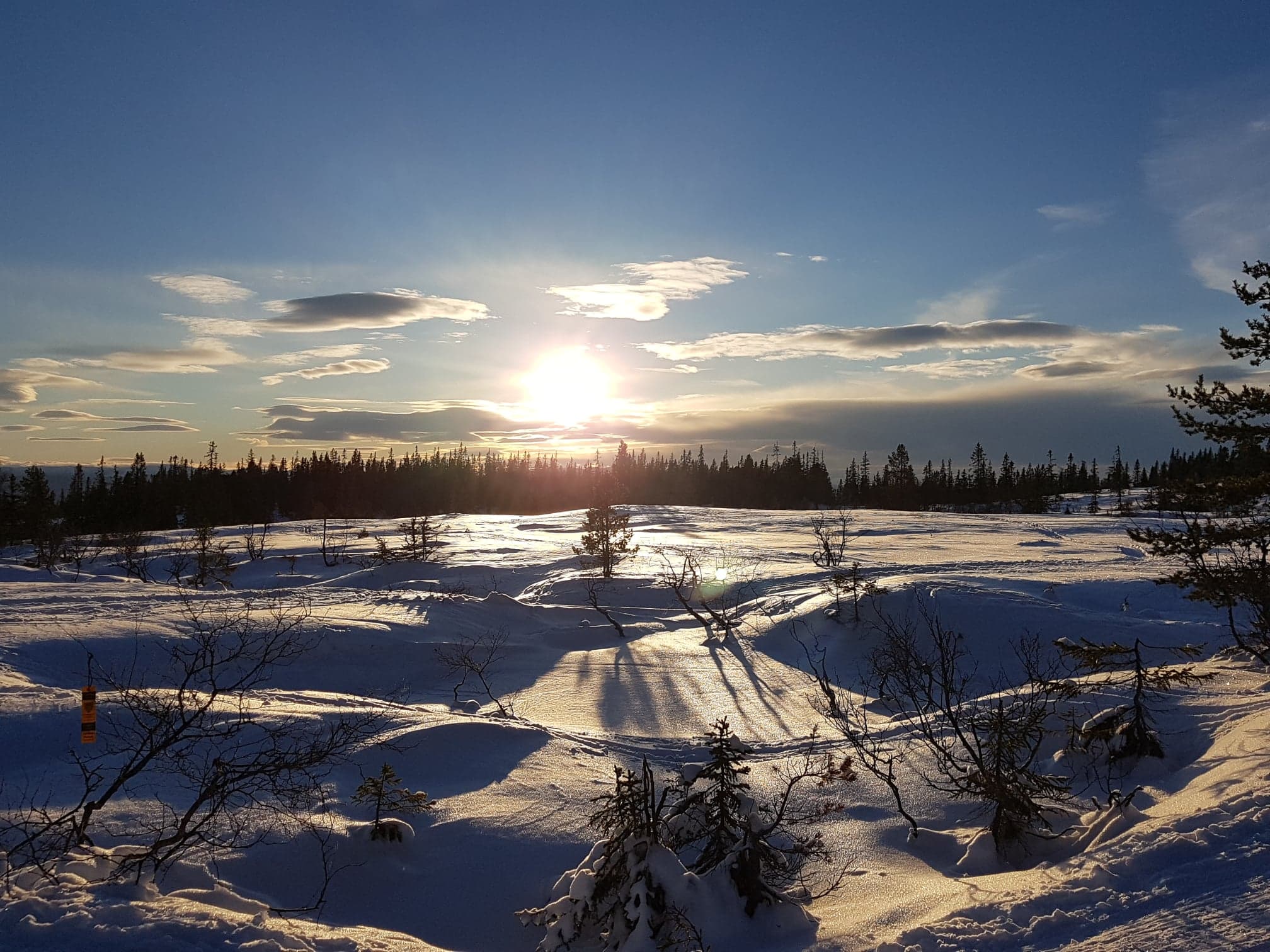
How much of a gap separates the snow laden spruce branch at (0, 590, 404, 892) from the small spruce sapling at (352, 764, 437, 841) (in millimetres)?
407

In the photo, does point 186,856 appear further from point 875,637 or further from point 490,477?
point 490,477

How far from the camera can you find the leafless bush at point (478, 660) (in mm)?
13750

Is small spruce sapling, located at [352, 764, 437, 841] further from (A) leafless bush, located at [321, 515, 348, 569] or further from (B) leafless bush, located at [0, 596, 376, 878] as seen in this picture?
(A) leafless bush, located at [321, 515, 348, 569]

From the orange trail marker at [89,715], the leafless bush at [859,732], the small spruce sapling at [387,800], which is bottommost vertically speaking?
the leafless bush at [859,732]

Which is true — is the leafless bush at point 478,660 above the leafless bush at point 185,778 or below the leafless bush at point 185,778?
below

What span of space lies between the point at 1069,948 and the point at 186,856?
619 cm

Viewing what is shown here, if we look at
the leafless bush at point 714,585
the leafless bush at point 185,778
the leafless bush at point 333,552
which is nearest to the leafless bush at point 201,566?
the leafless bush at point 333,552

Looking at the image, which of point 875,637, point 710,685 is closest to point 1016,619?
point 875,637

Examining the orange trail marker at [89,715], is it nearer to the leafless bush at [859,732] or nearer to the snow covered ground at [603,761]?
the snow covered ground at [603,761]

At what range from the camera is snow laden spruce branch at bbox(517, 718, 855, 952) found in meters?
5.25

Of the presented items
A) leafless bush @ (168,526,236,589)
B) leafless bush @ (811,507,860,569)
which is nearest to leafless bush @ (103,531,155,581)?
leafless bush @ (168,526,236,589)

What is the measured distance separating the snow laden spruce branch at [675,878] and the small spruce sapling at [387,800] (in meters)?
1.77

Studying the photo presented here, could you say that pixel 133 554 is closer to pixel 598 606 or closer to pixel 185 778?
pixel 598 606

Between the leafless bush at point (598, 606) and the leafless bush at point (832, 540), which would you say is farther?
the leafless bush at point (832, 540)
